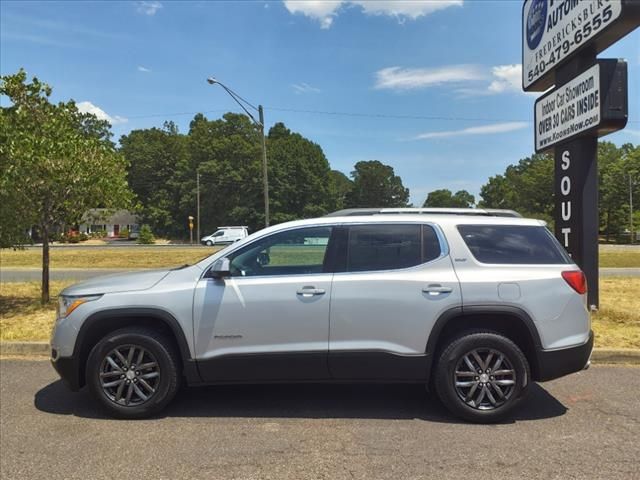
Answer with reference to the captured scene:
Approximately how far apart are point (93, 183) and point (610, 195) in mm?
71823

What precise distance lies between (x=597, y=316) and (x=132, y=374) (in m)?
7.34

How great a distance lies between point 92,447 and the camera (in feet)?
13.2

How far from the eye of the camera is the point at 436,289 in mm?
4469

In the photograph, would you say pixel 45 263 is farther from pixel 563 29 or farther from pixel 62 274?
pixel 563 29

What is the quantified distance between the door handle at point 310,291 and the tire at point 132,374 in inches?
48.4

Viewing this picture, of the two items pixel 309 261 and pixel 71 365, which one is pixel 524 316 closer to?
pixel 309 261

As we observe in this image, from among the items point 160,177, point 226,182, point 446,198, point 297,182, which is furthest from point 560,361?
point 446,198

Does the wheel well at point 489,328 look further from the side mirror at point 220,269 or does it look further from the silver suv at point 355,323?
the side mirror at point 220,269

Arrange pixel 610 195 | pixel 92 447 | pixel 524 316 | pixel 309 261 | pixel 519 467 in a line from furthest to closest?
1. pixel 610 195
2. pixel 309 261
3. pixel 524 316
4. pixel 92 447
5. pixel 519 467

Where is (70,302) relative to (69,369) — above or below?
above

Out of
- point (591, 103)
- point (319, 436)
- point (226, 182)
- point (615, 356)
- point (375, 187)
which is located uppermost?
point (375, 187)

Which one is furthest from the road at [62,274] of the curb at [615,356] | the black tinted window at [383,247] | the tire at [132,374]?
the black tinted window at [383,247]

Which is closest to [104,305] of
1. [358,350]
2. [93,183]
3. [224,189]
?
[358,350]

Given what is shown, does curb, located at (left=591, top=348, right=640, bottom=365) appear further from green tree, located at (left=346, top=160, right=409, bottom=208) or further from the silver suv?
green tree, located at (left=346, top=160, right=409, bottom=208)
